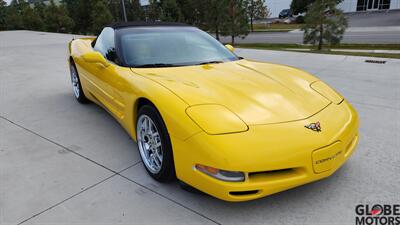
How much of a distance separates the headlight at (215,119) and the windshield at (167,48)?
1.01m

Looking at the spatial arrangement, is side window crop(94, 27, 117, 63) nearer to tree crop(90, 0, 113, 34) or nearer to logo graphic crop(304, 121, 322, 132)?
logo graphic crop(304, 121, 322, 132)

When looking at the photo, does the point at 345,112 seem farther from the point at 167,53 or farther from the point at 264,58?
the point at 264,58

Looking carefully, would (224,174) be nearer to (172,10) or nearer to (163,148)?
(163,148)

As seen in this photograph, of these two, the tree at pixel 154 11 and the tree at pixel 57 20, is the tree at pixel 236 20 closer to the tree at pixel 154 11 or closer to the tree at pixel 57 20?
the tree at pixel 154 11

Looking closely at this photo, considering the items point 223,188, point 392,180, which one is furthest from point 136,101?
point 392,180

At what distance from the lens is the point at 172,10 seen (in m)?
27.9

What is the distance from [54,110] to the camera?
4457mm

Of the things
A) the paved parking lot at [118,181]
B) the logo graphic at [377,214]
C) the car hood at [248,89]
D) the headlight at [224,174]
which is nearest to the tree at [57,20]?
the paved parking lot at [118,181]

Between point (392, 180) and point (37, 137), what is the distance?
3503 mm

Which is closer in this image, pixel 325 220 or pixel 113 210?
pixel 325 220

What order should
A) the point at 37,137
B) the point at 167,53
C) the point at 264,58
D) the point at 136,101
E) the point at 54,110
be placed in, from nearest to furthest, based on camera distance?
the point at 136,101
the point at 167,53
the point at 37,137
the point at 54,110
the point at 264,58

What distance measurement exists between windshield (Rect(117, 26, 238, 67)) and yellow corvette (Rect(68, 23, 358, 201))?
0.01 m

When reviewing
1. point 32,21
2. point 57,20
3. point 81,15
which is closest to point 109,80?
point 57,20

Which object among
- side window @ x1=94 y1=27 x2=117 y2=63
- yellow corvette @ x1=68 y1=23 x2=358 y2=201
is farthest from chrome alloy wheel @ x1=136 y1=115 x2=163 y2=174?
side window @ x1=94 y1=27 x2=117 y2=63
